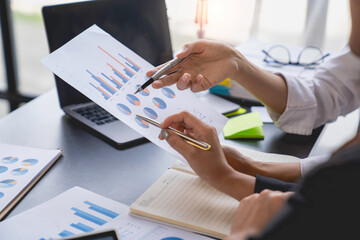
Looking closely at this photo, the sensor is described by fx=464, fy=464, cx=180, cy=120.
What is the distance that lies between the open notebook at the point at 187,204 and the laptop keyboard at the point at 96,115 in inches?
12.5

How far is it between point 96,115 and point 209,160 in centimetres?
49

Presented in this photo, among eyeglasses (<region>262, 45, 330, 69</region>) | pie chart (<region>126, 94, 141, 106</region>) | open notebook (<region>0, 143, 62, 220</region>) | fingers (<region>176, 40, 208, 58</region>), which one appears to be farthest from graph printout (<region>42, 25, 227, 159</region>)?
eyeglasses (<region>262, 45, 330, 69</region>)

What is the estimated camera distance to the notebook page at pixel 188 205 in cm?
91

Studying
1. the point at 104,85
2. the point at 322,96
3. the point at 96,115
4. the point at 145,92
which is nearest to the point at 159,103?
the point at 145,92

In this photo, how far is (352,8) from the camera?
0.93m

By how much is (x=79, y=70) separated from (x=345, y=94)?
2.75ft

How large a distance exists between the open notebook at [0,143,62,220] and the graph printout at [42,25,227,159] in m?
0.21

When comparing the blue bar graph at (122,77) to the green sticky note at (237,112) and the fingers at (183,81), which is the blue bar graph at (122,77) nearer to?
the fingers at (183,81)

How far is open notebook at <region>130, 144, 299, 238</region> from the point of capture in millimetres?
913

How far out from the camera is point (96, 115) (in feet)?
4.49

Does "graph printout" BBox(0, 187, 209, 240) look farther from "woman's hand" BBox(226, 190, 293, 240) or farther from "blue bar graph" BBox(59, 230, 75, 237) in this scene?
"woman's hand" BBox(226, 190, 293, 240)

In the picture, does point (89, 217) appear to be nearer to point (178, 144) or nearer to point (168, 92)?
point (178, 144)

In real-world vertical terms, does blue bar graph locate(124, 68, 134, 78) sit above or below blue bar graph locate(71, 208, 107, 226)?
above

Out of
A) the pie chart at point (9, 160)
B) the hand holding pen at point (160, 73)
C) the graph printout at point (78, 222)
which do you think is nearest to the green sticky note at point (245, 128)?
the hand holding pen at point (160, 73)
